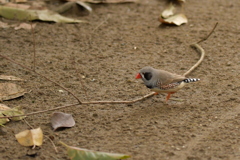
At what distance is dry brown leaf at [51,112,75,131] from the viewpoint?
442cm

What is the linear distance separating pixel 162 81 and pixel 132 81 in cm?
85

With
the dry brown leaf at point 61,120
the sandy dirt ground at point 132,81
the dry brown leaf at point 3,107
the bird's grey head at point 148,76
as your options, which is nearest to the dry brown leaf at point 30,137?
the sandy dirt ground at point 132,81

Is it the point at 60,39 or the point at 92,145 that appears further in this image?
the point at 60,39

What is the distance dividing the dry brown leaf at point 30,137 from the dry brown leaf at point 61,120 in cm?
29

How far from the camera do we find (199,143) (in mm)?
4090

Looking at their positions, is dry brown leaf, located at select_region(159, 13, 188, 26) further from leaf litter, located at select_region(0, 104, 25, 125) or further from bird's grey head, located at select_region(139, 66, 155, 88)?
leaf litter, located at select_region(0, 104, 25, 125)

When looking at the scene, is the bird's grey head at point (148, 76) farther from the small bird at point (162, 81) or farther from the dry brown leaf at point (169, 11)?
the dry brown leaf at point (169, 11)

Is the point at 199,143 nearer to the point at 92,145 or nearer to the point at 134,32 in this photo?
the point at 92,145

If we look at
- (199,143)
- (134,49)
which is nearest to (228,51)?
(134,49)

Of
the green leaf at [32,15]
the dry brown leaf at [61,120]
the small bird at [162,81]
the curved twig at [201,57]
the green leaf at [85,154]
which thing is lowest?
the green leaf at [85,154]

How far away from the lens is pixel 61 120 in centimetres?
448

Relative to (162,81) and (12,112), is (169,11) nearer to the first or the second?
(162,81)

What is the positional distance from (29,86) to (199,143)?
99.0 inches

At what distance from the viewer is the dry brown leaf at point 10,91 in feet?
16.8
